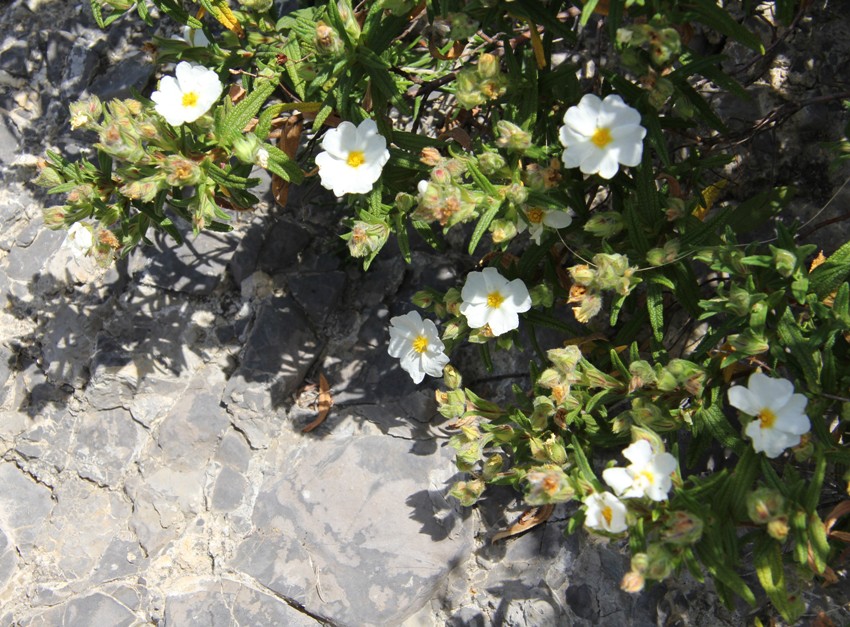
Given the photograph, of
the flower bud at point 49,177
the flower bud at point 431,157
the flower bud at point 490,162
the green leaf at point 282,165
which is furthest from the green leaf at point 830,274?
the flower bud at point 49,177

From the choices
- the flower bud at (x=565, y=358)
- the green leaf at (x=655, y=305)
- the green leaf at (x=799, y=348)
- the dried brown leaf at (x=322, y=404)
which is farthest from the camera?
the dried brown leaf at (x=322, y=404)

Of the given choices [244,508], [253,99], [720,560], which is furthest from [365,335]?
[720,560]

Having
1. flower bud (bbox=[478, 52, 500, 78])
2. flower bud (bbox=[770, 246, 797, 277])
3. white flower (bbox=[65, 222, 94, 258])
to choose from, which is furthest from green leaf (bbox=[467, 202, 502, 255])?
white flower (bbox=[65, 222, 94, 258])

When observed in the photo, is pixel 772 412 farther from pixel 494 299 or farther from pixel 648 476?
pixel 494 299

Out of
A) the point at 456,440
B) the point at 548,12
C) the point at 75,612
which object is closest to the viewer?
the point at 548,12

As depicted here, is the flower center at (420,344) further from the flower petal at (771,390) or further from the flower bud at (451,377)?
the flower petal at (771,390)

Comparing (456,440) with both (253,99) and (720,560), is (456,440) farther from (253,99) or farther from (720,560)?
(253,99)
